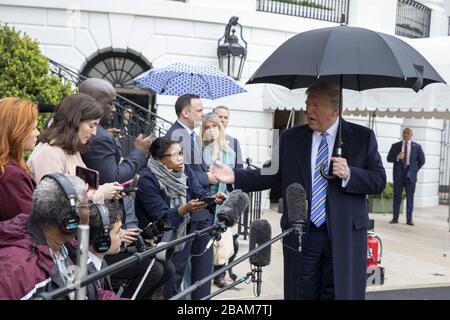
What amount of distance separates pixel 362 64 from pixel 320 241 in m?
1.17

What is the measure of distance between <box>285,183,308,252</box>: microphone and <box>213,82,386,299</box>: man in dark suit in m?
0.27

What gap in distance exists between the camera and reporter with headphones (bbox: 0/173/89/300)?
2.18 meters

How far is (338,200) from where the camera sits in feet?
11.6

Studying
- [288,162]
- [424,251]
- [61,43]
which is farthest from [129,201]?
[61,43]

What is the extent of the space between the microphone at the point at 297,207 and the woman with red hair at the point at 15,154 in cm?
149

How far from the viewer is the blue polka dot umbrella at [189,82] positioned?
7.50 m

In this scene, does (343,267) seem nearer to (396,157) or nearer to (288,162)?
(288,162)

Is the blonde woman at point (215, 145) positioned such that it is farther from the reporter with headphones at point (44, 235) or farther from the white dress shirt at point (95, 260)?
the reporter with headphones at point (44, 235)

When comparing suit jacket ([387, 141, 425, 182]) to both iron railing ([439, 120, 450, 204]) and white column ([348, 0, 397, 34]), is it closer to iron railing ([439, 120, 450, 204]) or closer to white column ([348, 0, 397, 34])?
white column ([348, 0, 397, 34])

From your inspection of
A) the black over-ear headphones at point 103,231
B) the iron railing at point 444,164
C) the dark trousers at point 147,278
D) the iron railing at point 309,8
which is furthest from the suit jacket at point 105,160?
the iron railing at point 444,164

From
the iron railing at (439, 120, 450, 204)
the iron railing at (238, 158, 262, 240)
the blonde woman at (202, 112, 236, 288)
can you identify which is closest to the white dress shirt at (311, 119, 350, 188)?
the blonde woman at (202, 112, 236, 288)

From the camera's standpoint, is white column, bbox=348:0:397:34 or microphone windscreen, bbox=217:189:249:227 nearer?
microphone windscreen, bbox=217:189:249:227

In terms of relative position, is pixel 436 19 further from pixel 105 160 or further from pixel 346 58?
pixel 105 160

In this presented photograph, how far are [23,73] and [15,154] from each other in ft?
14.5
